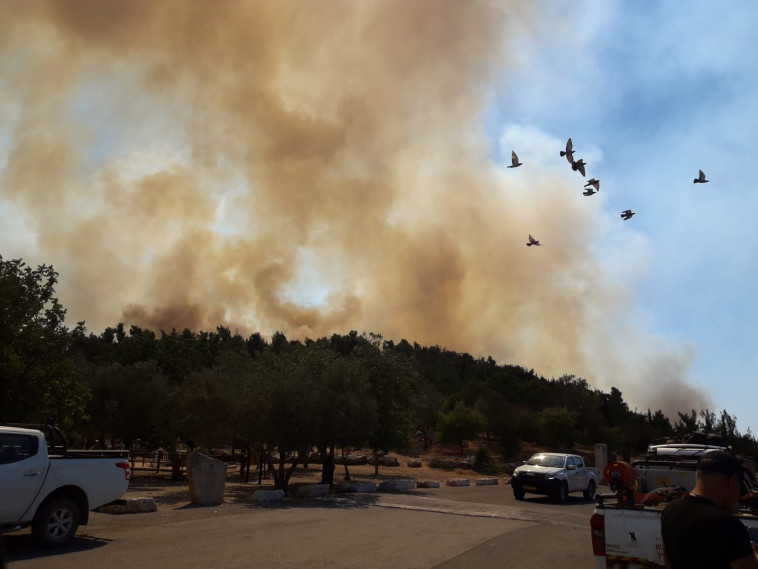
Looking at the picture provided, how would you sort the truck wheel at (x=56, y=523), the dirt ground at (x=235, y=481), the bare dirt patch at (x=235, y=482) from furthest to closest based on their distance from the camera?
the dirt ground at (x=235, y=481), the bare dirt patch at (x=235, y=482), the truck wheel at (x=56, y=523)

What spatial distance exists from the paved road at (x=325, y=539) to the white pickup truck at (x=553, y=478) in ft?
9.36

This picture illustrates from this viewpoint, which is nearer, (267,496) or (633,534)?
(633,534)

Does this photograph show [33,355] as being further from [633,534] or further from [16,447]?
[633,534]

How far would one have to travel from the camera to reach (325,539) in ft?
37.4

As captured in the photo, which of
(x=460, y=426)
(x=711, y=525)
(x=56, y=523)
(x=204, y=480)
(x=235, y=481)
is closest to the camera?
(x=711, y=525)

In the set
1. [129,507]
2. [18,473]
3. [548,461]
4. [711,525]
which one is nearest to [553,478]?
[548,461]

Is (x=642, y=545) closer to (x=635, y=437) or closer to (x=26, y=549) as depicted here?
(x=26, y=549)

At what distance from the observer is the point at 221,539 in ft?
36.5

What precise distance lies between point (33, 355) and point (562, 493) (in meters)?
17.5

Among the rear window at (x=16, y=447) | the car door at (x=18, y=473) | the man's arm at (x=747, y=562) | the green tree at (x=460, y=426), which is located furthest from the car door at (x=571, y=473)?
the green tree at (x=460, y=426)

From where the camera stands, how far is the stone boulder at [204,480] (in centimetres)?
1700

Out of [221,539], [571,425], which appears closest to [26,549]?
[221,539]

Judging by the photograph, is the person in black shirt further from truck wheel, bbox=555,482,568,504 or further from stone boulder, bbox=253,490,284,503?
truck wheel, bbox=555,482,568,504

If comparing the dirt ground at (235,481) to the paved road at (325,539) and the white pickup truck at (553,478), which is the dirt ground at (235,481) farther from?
the white pickup truck at (553,478)
